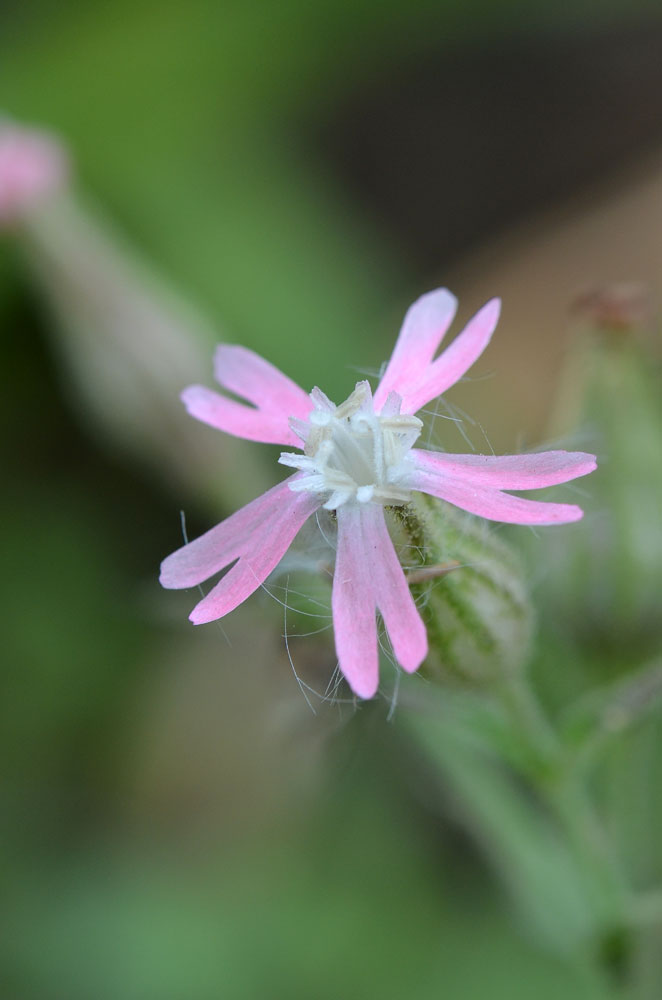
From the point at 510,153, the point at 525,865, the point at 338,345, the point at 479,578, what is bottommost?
the point at 525,865

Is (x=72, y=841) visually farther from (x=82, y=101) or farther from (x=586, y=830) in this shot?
(x=82, y=101)

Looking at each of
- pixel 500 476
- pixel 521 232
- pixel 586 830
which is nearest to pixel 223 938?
pixel 586 830

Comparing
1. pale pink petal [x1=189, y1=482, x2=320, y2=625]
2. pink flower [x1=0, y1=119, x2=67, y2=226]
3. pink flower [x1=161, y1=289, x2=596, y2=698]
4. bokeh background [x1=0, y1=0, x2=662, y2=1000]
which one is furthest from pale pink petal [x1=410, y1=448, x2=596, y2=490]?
pink flower [x1=0, y1=119, x2=67, y2=226]

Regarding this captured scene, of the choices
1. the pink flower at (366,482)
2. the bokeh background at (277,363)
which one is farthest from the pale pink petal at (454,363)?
the bokeh background at (277,363)

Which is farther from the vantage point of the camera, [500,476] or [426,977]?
[426,977]

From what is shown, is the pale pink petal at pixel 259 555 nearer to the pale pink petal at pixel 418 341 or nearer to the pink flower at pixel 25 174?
the pale pink petal at pixel 418 341
